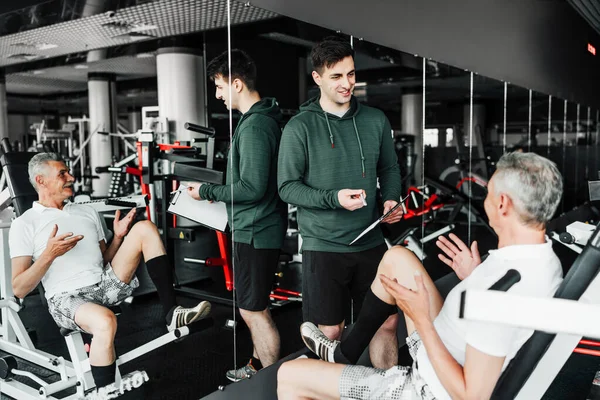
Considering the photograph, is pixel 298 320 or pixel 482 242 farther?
pixel 482 242

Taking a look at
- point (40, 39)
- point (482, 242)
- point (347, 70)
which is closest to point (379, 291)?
point (347, 70)

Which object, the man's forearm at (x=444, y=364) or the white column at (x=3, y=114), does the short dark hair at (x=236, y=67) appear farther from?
the man's forearm at (x=444, y=364)

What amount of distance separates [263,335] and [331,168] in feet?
2.74

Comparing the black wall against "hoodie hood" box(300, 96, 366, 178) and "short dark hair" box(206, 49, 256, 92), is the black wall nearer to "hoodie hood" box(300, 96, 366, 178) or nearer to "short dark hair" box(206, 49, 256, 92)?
"short dark hair" box(206, 49, 256, 92)

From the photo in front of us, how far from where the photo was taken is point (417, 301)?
57.4 inches

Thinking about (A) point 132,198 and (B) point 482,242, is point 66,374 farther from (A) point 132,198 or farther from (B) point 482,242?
(B) point 482,242

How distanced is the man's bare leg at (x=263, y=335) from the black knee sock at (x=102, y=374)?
1.96 ft

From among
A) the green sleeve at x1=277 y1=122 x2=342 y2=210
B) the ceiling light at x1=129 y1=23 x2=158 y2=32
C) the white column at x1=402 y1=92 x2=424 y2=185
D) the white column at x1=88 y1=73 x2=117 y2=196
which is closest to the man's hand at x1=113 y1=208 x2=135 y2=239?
the white column at x1=88 y1=73 x2=117 y2=196

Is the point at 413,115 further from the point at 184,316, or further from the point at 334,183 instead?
the point at 184,316

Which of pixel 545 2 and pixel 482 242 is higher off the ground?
pixel 545 2

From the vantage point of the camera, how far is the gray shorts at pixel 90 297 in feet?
7.38

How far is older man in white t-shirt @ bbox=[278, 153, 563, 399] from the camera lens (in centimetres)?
134

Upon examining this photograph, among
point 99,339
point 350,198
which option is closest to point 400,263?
point 350,198

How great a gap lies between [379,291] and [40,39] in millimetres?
2299
